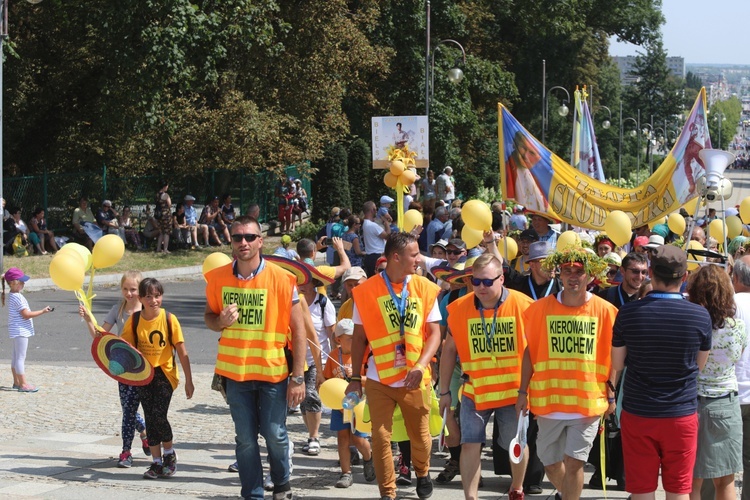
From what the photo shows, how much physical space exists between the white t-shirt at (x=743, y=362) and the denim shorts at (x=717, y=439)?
0.33 metres

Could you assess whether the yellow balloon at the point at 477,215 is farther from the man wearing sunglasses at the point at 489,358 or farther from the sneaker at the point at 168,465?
the sneaker at the point at 168,465

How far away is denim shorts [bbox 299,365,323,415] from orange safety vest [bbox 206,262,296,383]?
176cm

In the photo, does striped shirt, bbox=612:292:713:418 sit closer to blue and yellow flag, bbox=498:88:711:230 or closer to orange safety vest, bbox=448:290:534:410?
orange safety vest, bbox=448:290:534:410

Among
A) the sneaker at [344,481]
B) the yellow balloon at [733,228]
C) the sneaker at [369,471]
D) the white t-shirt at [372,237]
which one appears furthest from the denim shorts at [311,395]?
the yellow balloon at [733,228]

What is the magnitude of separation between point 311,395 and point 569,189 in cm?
501

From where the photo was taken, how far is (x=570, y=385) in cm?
665

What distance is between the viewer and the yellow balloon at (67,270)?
26.8ft

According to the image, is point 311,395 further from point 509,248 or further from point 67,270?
point 509,248

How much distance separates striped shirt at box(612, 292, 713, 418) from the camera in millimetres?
5891

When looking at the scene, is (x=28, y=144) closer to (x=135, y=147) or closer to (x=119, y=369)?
(x=135, y=147)

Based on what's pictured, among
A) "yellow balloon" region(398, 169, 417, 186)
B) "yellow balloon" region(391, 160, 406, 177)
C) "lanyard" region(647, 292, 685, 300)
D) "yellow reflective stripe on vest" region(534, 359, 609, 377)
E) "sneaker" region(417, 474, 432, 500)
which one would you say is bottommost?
"sneaker" region(417, 474, 432, 500)

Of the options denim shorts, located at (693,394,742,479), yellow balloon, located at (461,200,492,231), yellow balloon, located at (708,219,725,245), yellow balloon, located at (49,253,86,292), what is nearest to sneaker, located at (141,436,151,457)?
yellow balloon, located at (49,253,86,292)

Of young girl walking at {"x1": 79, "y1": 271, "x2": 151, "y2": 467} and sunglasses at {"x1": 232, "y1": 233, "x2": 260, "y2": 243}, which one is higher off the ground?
sunglasses at {"x1": 232, "y1": 233, "x2": 260, "y2": 243}

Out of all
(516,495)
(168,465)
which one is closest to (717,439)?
(516,495)
